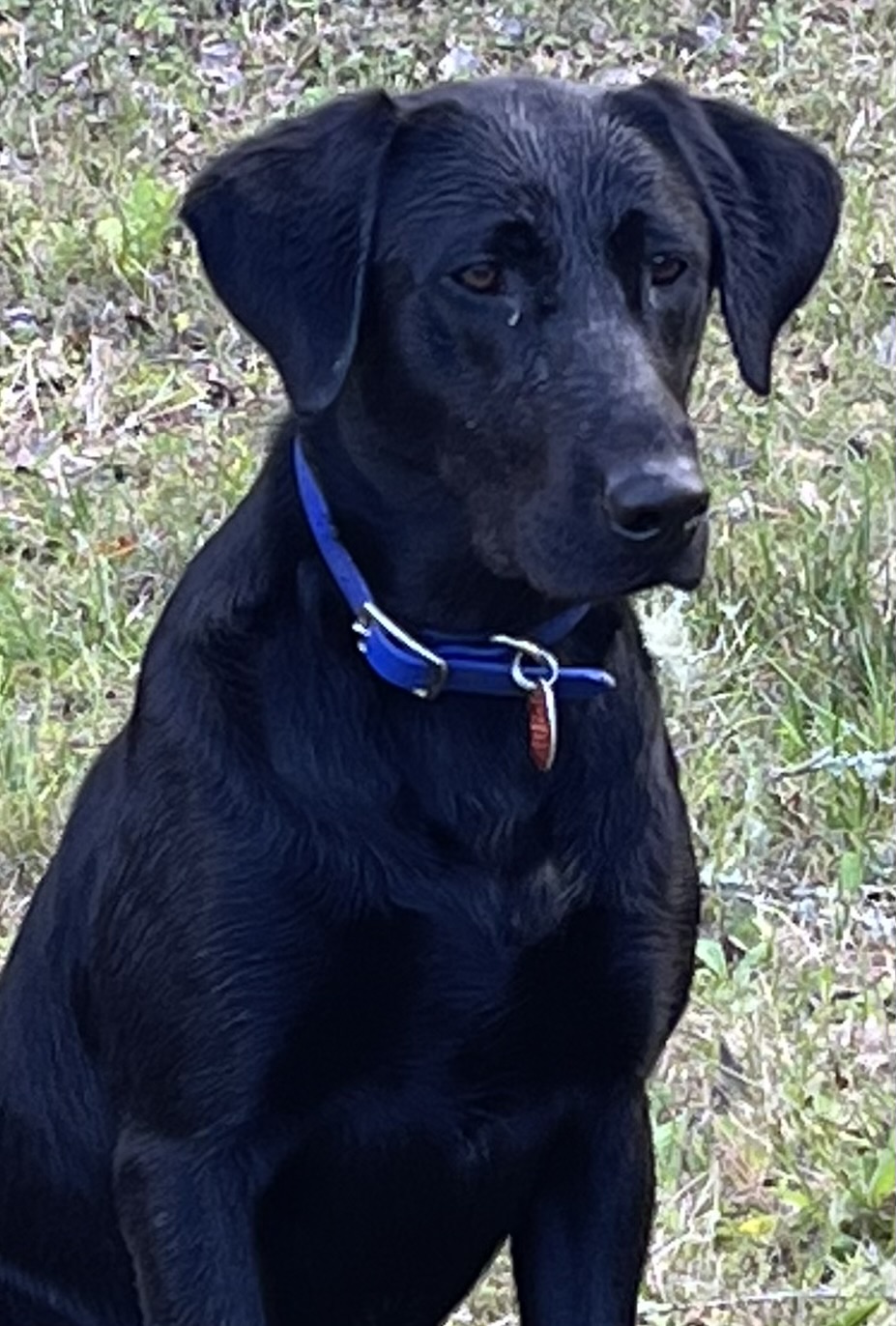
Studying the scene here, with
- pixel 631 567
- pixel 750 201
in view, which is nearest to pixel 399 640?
pixel 631 567

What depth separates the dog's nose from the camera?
2490 mm

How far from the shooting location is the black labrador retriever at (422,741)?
2629mm

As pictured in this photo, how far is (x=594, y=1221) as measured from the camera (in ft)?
9.47

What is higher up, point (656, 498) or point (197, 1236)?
point (656, 498)

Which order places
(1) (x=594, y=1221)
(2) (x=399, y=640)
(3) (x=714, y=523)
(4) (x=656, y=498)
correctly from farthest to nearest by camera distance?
(3) (x=714, y=523) < (1) (x=594, y=1221) < (2) (x=399, y=640) < (4) (x=656, y=498)

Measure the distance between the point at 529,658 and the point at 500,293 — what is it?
0.37 m

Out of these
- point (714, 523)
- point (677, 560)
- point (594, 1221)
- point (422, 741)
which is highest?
point (677, 560)

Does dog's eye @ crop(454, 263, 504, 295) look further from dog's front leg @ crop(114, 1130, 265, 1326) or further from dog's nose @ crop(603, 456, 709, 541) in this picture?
dog's front leg @ crop(114, 1130, 265, 1326)

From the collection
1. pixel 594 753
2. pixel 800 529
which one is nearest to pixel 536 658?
pixel 594 753

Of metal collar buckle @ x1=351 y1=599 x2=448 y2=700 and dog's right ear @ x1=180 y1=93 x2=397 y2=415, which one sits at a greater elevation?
dog's right ear @ x1=180 y1=93 x2=397 y2=415

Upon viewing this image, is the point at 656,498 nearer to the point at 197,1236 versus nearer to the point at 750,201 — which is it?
the point at 750,201

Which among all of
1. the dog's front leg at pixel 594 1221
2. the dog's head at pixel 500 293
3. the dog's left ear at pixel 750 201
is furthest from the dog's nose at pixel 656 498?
the dog's front leg at pixel 594 1221

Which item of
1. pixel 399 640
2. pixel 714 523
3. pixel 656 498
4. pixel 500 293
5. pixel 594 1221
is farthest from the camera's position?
pixel 714 523

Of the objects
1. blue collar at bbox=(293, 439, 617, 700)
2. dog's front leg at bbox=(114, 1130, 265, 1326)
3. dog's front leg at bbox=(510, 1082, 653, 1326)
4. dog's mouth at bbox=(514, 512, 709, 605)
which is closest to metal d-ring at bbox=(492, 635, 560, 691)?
blue collar at bbox=(293, 439, 617, 700)
